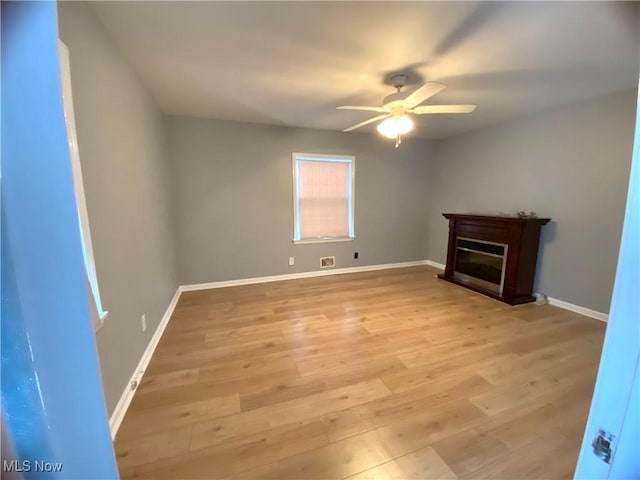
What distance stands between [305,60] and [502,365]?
2.84 meters

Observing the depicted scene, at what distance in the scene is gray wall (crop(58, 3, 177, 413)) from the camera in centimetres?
138

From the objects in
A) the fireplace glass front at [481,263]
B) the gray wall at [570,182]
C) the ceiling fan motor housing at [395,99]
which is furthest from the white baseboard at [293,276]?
the ceiling fan motor housing at [395,99]

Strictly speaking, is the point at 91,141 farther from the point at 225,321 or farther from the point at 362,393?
the point at 362,393

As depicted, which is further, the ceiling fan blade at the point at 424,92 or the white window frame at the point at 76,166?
the ceiling fan blade at the point at 424,92

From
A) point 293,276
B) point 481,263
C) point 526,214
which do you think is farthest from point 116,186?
point 526,214

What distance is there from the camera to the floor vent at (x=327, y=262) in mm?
4488

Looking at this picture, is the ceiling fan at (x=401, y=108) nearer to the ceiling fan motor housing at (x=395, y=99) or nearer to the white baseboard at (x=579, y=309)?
the ceiling fan motor housing at (x=395, y=99)

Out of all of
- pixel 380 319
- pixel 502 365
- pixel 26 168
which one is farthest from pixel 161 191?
pixel 502 365

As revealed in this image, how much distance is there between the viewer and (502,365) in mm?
2068

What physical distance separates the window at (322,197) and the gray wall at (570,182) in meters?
2.09

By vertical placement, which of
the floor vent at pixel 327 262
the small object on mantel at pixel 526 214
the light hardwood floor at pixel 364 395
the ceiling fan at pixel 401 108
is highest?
the ceiling fan at pixel 401 108

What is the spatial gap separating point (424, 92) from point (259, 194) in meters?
2.63

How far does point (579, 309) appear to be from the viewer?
3031 millimetres

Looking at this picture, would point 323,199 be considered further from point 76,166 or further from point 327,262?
point 76,166
